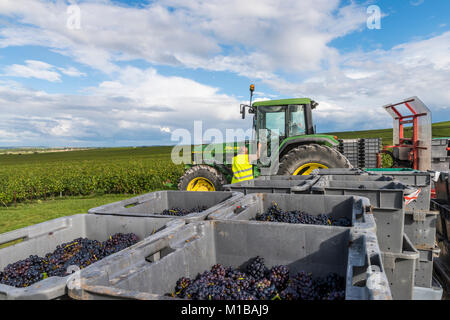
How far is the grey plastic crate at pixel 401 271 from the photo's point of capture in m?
2.95

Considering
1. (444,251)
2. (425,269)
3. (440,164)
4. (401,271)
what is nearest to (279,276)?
(401,271)

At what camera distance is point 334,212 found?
9.42 feet

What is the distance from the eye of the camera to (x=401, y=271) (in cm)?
301

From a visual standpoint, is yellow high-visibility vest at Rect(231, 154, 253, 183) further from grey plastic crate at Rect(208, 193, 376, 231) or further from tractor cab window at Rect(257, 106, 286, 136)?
grey plastic crate at Rect(208, 193, 376, 231)

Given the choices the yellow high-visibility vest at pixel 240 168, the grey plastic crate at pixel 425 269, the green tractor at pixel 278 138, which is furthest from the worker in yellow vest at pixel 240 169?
the grey plastic crate at pixel 425 269

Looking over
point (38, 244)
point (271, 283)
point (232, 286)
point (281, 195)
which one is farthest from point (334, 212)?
point (38, 244)

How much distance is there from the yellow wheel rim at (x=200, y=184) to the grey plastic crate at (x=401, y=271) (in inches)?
179

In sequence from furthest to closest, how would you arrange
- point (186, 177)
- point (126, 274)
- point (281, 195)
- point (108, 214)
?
point (186, 177) → point (281, 195) → point (108, 214) → point (126, 274)

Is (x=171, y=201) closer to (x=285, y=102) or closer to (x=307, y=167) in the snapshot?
(x=307, y=167)

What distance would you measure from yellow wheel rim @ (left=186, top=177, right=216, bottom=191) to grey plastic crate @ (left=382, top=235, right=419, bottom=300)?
14.9ft

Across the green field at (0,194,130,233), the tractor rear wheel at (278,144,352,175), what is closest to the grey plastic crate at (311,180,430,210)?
the tractor rear wheel at (278,144,352,175)

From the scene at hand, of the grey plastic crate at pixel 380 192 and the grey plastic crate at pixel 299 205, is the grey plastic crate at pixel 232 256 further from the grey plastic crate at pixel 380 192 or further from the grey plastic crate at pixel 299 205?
the grey plastic crate at pixel 380 192

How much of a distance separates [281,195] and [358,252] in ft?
5.03
